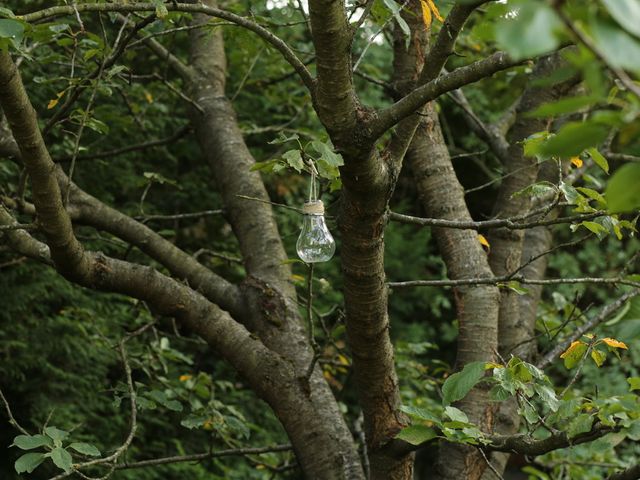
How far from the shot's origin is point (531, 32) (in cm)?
54

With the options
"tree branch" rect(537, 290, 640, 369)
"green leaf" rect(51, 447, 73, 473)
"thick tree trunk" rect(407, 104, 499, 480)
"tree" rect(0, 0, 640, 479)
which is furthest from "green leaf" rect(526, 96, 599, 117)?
"tree branch" rect(537, 290, 640, 369)

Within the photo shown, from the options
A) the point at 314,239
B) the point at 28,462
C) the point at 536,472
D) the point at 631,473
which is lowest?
the point at 536,472

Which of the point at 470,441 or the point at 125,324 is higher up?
the point at 125,324

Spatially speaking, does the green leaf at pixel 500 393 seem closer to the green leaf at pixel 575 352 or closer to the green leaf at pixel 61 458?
the green leaf at pixel 575 352

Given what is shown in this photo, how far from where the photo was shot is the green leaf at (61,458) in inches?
72.5

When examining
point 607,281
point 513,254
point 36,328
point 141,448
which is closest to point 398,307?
point 141,448

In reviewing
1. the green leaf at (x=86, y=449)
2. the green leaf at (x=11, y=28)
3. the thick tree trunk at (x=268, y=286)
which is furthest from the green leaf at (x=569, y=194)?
the green leaf at (x=86, y=449)

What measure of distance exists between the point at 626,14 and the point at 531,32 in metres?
0.06

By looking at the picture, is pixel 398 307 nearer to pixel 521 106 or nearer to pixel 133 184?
pixel 133 184

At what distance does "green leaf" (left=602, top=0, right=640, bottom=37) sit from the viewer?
20.4 inches

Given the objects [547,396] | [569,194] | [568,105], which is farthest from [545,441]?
[568,105]

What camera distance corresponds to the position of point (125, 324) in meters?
3.98

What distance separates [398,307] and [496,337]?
3.48m

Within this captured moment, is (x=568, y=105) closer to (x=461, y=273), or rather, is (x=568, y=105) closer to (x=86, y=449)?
(x=86, y=449)
